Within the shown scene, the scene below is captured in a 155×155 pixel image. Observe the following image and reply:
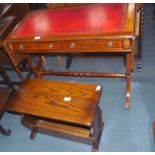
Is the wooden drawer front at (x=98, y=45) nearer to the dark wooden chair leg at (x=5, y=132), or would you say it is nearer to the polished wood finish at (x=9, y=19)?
the polished wood finish at (x=9, y=19)

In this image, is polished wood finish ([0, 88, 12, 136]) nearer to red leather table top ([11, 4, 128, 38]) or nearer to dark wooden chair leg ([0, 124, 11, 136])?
dark wooden chair leg ([0, 124, 11, 136])

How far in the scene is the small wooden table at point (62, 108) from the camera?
1401mm

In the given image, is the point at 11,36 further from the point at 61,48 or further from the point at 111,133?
the point at 111,133

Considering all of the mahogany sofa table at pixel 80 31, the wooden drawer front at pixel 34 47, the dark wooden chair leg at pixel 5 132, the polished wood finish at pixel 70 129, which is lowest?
the dark wooden chair leg at pixel 5 132

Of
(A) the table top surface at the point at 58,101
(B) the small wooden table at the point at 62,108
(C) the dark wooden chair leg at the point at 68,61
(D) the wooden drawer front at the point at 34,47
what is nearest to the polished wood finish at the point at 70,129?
(B) the small wooden table at the point at 62,108

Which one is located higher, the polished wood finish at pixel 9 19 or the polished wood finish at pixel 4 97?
the polished wood finish at pixel 9 19

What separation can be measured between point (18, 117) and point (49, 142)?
0.47m

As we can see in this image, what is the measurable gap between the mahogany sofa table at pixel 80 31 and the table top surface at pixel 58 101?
30 centimetres

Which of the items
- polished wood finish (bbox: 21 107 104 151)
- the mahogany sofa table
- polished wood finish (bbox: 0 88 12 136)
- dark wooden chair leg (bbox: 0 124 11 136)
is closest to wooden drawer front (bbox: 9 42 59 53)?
the mahogany sofa table

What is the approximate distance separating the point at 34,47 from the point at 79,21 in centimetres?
43

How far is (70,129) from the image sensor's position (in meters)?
1.67

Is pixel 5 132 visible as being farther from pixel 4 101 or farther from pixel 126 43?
pixel 126 43

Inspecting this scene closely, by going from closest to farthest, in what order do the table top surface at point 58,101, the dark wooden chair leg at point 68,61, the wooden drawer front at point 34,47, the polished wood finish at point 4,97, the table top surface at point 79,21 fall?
1. the table top surface at point 58,101
2. the table top surface at point 79,21
3. the wooden drawer front at point 34,47
4. the polished wood finish at point 4,97
5. the dark wooden chair leg at point 68,61

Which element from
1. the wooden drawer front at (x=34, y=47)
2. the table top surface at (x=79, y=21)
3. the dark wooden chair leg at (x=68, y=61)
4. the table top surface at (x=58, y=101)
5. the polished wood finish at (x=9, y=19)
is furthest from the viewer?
the dark wooden chair leg at (x=68, y=61)
